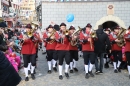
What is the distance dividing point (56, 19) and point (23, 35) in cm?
969

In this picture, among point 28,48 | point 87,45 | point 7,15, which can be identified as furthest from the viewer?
point 7,15

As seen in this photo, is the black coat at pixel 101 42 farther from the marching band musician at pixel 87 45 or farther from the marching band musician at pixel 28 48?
the marching band musician at pixel 28 48

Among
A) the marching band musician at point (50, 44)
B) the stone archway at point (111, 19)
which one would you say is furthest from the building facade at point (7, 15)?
the marching band musician at point (50, 44)

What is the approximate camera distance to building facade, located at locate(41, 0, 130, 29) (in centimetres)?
1748

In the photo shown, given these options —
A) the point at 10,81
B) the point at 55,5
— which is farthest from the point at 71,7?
the point at 10,81

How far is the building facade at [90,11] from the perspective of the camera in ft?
57.4

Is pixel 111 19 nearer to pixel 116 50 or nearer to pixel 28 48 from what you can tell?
pixel 116 50

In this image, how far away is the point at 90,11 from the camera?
57.9ft

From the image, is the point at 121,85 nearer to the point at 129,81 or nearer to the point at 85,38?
the point at 129,81

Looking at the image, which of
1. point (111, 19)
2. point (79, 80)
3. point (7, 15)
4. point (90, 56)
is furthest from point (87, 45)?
point (7, 15)

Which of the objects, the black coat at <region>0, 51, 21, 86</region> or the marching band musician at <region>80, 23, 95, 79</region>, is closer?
the black coat at <region>0, 51, 21, 86</region>

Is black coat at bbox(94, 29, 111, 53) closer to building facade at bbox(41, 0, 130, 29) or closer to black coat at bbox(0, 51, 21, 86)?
black coat at bbox(0, 51, 21, 86)

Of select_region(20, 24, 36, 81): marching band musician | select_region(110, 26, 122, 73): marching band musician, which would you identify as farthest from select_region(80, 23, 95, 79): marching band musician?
select_region(20, 24, 36, 81): marching band musician

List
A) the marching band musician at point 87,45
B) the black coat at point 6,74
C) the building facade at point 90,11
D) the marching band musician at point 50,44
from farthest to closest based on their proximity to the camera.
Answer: the building facade at point 90,11
the marching band musician at point 50,44
the marching band musician at point 87,45
the black coat at point 6,74
